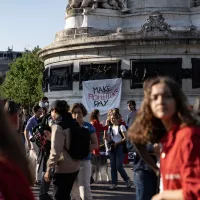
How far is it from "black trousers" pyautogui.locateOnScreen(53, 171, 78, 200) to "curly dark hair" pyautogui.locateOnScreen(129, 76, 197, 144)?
2.86 m

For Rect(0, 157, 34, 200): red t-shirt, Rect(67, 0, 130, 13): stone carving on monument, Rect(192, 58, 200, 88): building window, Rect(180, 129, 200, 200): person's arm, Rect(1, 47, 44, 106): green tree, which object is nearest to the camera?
Rect(0, 157, 34, 200): red t-shirt

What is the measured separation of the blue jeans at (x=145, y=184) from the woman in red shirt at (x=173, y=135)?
2.16 meters

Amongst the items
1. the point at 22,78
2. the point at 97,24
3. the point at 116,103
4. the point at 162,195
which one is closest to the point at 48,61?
the point at 97,24

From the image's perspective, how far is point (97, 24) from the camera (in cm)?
2248

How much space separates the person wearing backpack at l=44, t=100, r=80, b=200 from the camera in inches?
268

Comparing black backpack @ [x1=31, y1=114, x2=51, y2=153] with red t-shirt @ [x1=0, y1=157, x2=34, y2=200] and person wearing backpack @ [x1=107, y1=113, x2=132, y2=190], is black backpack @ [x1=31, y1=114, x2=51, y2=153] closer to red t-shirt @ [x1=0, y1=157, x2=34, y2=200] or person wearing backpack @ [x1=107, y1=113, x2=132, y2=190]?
person wearing backpack @ [x1=107, y1=113, x2=132, y2=190]

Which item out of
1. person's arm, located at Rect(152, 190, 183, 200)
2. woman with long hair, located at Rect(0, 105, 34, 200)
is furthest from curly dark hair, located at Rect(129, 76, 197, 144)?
woman with long hair, located at Rect(0, 105, 34, 200)

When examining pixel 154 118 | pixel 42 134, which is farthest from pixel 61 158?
pixel 42 134

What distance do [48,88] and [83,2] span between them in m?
3.81

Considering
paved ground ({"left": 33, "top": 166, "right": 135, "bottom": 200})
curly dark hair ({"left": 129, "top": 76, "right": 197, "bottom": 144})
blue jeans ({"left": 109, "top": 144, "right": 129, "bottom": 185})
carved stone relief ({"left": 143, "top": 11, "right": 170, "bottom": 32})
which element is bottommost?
paved ground ({"left": 33, "top": 166, "right": 135, "bottom": 200})

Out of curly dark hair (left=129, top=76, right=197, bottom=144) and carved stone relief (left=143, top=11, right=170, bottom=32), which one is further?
carved stone relief (left=143, top=11, right=170, bottom=32)

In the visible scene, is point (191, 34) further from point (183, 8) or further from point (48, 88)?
point (48, 88)

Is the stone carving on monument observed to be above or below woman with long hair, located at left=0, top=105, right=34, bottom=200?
above

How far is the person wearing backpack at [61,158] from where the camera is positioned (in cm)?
680
